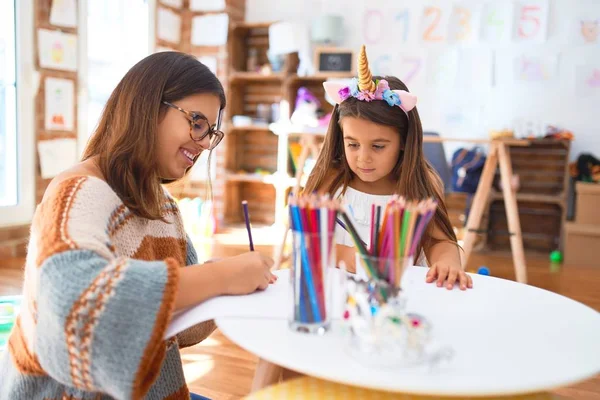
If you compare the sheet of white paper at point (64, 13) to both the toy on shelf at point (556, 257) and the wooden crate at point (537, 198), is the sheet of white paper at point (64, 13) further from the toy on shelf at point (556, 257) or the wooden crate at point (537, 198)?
the toy on shelf at point (556, 257)

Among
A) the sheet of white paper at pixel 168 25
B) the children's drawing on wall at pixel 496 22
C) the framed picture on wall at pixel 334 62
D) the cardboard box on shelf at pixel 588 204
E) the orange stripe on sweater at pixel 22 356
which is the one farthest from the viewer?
the sheet of white paper at pixel 168 25

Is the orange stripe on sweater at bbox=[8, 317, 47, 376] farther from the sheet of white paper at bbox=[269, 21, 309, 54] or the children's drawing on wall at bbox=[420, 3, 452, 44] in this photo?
the children's drawing on wall at bbox=[420, 3, 452, 44]

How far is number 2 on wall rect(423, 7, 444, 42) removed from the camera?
14.9ft

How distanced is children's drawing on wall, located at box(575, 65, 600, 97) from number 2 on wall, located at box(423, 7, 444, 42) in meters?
1.09

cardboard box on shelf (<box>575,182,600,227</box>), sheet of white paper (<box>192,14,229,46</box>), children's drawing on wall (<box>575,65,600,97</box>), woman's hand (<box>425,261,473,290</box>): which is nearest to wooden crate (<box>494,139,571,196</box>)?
cardboard box on shelf (<box>575,182,600,227</box>)

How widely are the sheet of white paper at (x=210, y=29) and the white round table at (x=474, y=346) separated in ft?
14.4

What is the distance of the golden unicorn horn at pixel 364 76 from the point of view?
1215 mm

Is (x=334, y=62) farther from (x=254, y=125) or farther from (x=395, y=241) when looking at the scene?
(x=395, y=241)

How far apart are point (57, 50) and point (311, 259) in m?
3.49

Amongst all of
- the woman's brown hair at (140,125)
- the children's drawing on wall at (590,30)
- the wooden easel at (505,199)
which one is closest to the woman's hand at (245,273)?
the woman's brown hair at (140,125)

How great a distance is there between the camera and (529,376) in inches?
24.5

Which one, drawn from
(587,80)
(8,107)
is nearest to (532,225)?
(587,80)

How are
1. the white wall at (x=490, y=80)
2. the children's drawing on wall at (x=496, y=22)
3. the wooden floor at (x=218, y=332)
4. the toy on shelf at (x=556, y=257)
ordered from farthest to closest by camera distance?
the children's drawing on wall at (x=496, y=22) → the white wall at (x=490, y=80) → the toy on shelf at (x=556, y=257) → the wooden floor at (x=218, y=332)

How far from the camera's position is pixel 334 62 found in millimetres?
4531
